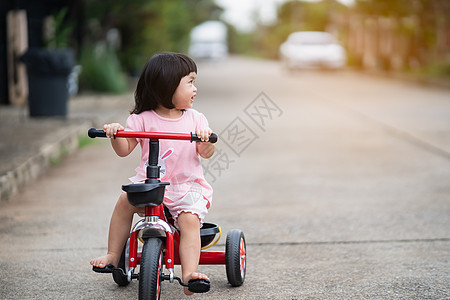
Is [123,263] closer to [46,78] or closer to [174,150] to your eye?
[174,150]

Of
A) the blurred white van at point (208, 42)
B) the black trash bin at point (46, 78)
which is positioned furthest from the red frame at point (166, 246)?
the blurred white van at point (208, 42)

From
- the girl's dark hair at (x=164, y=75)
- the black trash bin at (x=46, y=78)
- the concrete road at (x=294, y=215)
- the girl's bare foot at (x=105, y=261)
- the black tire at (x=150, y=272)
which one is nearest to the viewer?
the black tire at (x=150, y=272)

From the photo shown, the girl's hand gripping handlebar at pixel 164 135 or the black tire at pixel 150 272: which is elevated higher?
the girl's hand gripping handlebar at pixel 164 135

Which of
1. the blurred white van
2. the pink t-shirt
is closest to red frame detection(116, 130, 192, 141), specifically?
the pink t-shirt

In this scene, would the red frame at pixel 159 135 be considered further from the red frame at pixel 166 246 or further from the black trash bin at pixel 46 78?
the black trash bin at pixel 46 78

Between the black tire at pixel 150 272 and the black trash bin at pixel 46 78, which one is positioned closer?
the black tire at pixel 150 272

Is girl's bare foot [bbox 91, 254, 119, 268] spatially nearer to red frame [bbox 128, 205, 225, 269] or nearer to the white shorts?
red frame [bbox 128, 205, 225, 269]

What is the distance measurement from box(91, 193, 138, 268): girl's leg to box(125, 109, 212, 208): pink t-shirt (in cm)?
14

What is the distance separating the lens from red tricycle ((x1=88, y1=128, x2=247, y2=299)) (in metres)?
A: 3.25

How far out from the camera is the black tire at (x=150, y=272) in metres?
3.22

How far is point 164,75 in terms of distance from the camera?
345 cm

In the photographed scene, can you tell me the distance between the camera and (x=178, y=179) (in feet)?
11.8

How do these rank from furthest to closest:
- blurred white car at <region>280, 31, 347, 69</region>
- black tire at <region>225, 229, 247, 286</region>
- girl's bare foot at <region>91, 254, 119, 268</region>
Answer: blurred white car at <region>280, 31, 347, 69</region>
black tire at <region>225, 229, 247, 286</region>
girl's bare foot at <region>91, 254, 119, 268</region>

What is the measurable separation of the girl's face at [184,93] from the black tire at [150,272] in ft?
2.22
